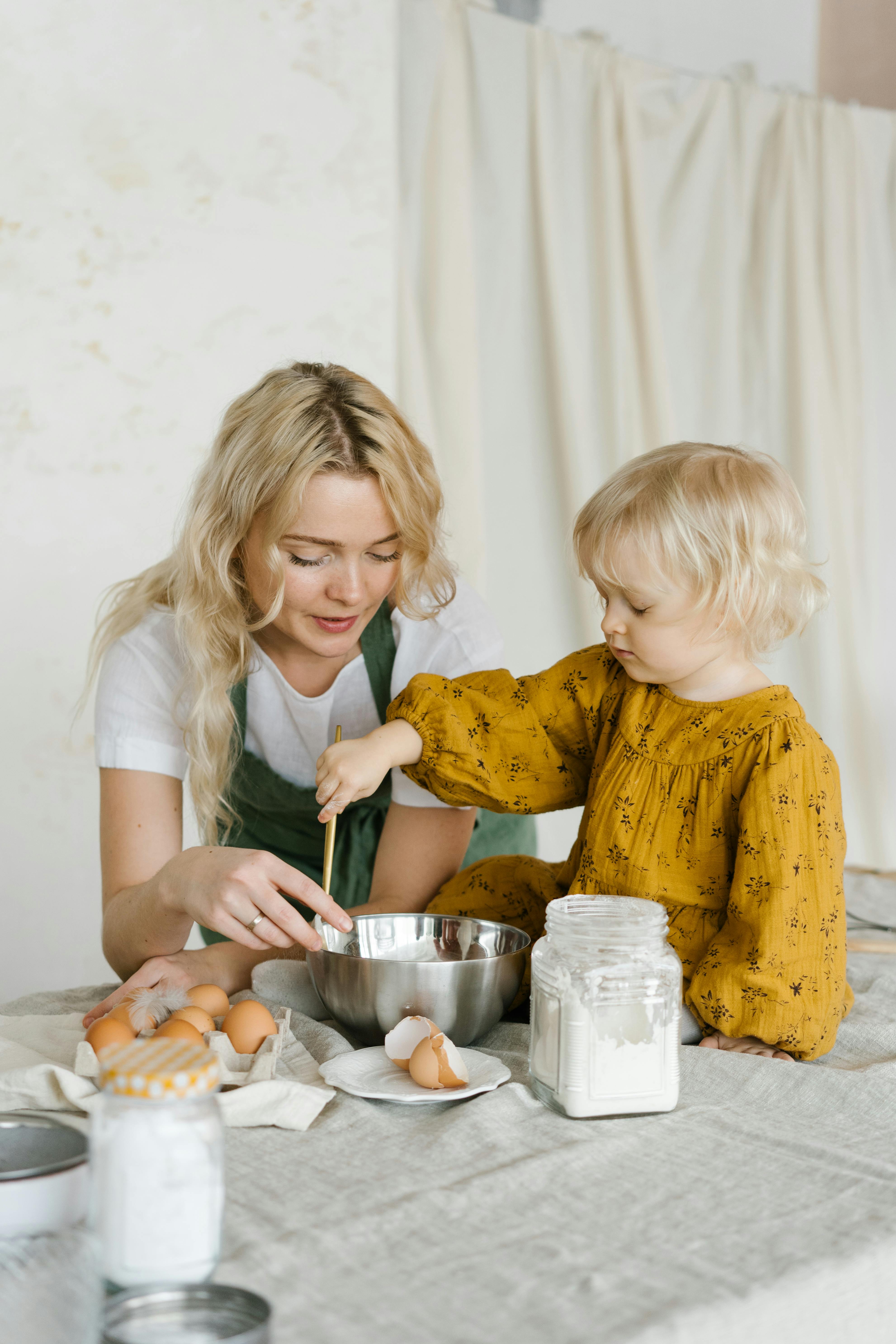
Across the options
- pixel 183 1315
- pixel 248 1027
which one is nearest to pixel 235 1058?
pixel 248 1027

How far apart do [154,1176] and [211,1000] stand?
440mm

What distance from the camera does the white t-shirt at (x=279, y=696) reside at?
4.12ft

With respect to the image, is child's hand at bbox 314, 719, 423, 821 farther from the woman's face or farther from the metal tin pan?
the metal tin pan

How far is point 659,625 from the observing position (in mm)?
980

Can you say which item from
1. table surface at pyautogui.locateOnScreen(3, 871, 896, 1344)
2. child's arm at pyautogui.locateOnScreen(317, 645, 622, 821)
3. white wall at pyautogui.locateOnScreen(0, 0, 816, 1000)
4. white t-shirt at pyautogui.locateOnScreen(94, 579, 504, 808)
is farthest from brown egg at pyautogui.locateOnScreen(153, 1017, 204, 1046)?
white wall at pyautogui.locateOnScreen(0, 0, 816, 1000)

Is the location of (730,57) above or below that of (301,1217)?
above

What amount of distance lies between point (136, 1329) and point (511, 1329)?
0.53 ft

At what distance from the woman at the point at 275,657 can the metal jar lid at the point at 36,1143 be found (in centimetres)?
34

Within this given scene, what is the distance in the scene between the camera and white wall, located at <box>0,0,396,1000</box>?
1960mm

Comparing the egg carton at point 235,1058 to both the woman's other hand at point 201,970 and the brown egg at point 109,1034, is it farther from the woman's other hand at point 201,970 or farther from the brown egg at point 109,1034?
the woman's other hand at point 201,970

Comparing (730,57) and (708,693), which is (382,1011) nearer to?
(708,693)

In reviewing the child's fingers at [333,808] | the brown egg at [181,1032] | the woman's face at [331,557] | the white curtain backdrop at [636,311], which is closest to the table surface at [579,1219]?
the brown egg at [181,1032]

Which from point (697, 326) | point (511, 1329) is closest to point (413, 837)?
point (511, 1329)

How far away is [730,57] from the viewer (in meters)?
3.18
